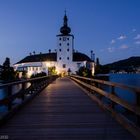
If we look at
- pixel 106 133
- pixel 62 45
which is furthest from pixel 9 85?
pixel 62 45

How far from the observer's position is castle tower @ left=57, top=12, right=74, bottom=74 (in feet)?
409

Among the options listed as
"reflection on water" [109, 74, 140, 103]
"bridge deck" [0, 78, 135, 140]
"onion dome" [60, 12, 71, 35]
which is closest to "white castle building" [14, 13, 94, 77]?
"onion dome" [60, 12, 71, 35]

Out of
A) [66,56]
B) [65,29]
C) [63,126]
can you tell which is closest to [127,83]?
[66,56]

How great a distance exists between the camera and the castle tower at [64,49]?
124562 millimetres

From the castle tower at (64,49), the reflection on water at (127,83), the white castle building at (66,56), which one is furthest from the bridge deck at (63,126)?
the castle tower at (64,49)

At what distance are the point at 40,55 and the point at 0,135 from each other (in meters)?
146

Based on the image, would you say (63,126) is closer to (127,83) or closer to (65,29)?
(127,83)

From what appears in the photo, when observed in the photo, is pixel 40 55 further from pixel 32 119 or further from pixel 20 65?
pixel 32 119

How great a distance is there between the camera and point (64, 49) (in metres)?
125

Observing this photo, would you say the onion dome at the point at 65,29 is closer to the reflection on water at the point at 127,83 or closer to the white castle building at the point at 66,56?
the white castle building at the point at 66,56

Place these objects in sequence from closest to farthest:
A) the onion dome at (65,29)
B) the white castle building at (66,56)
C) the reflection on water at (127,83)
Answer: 1. the reflection on water at (127,83)
2. the white castle building at (66,56)
3. the onion dome at (65,29)

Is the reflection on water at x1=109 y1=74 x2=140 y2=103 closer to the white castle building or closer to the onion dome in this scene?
the white castle building

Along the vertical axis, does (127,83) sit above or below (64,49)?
below

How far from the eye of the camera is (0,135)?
7.36 m
